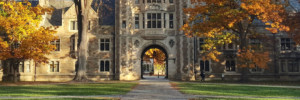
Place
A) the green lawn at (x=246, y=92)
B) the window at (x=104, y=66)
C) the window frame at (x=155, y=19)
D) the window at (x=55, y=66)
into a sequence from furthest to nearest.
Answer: the window at (x=55, y=66) < the window at (x=104, y=66) < the window frame at (x=155, y=19) < the green lawn at (x=246, y=92)

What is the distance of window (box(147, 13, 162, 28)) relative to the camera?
1318 inches

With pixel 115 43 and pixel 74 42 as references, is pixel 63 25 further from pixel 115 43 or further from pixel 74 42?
pixel 115 43

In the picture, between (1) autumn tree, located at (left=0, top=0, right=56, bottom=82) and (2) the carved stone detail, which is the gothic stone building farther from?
(1) autumn tree, located at (left=0, top=0, right=56, bottom=82)

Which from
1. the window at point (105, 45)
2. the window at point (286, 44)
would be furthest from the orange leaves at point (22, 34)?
the window at point (286, 44)

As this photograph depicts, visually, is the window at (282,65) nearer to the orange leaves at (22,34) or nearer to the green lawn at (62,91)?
the green lawn at (62,91)

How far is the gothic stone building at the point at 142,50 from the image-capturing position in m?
33.3

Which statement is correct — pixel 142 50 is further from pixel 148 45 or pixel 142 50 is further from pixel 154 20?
pixel 154 20

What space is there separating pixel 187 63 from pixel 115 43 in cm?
883

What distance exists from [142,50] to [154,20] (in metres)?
3.80

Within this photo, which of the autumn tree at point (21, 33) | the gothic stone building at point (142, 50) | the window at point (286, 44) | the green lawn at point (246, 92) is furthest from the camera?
the window at point (286, 44)

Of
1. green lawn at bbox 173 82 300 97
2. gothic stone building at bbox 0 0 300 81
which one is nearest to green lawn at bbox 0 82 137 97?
green lawn at bbox 173 82 300 97

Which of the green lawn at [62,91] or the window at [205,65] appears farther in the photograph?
the window at [205,65]

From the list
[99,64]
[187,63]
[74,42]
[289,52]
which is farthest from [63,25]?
[289,52]

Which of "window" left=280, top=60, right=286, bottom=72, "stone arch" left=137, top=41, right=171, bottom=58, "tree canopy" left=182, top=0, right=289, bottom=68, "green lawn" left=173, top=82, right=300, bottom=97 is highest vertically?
"tree canopy" left=182, top=0, right=289, bottom=68
